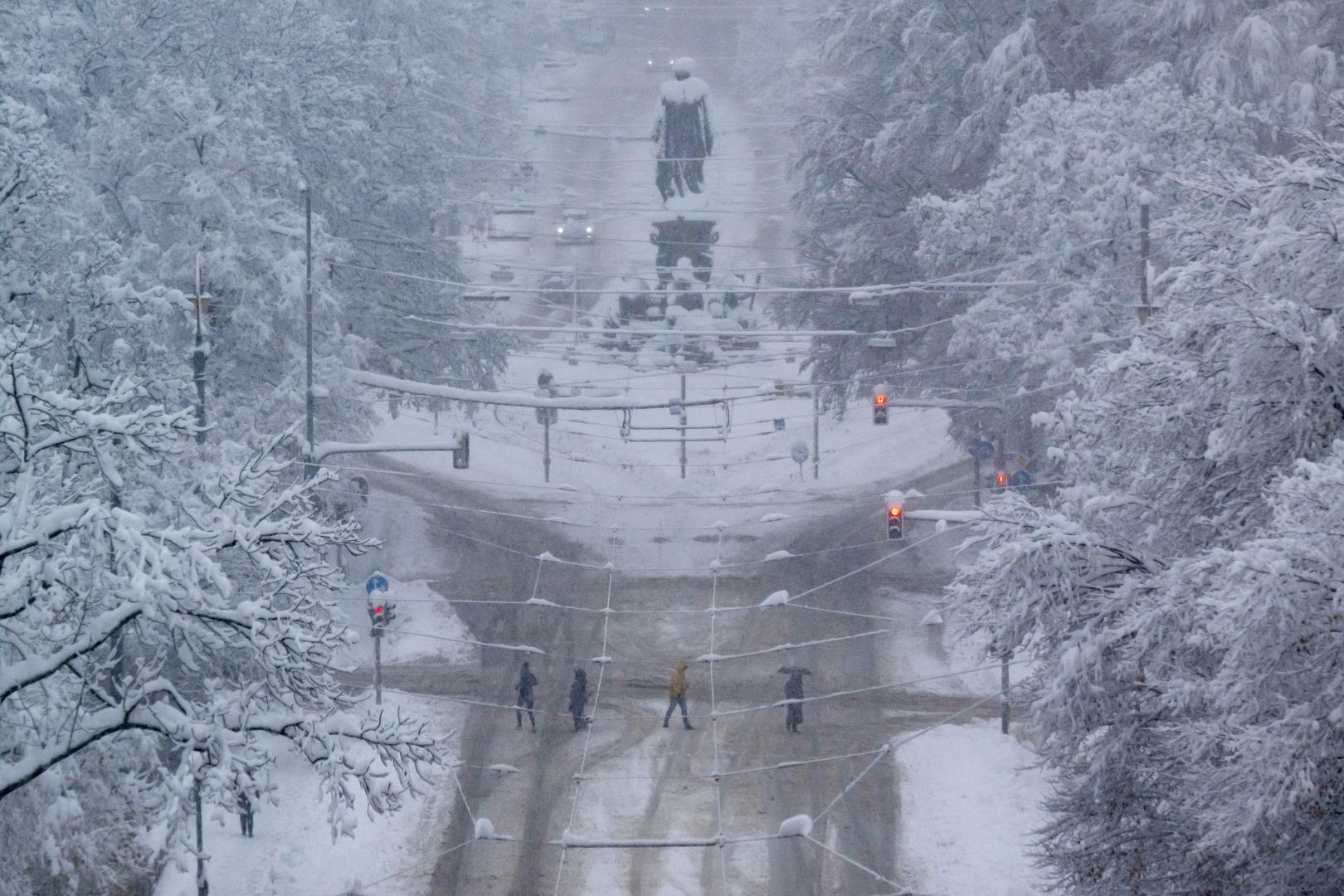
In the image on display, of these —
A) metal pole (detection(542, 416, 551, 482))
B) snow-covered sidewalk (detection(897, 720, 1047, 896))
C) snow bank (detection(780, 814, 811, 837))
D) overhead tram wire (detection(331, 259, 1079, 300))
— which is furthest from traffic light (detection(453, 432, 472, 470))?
snow bank (detection(780, 814, 811, 837))

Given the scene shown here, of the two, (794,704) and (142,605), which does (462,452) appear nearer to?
(794,704)

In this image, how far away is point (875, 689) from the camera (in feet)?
81.4

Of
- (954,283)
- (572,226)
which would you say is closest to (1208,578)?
(954,283)

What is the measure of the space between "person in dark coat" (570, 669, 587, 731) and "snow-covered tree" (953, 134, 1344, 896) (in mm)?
10747

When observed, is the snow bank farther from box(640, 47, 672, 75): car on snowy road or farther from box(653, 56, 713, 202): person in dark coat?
box(640, 47, 672, 75): car on snowy road

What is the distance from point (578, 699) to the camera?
76.9 feet

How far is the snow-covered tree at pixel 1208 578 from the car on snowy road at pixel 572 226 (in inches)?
1492

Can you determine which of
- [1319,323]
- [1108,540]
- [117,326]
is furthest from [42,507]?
[117,326]

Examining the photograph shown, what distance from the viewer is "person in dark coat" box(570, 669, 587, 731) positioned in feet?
76.9

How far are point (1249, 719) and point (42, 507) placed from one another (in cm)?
761

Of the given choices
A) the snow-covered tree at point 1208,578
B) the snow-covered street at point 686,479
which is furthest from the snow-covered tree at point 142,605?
the snow-covered tree at point 1208,578

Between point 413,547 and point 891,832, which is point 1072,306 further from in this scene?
point 413,547

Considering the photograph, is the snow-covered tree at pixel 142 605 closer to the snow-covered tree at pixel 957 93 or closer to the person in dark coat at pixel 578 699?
the person in dark coat at pixel 578 699

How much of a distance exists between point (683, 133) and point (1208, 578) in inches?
1337
